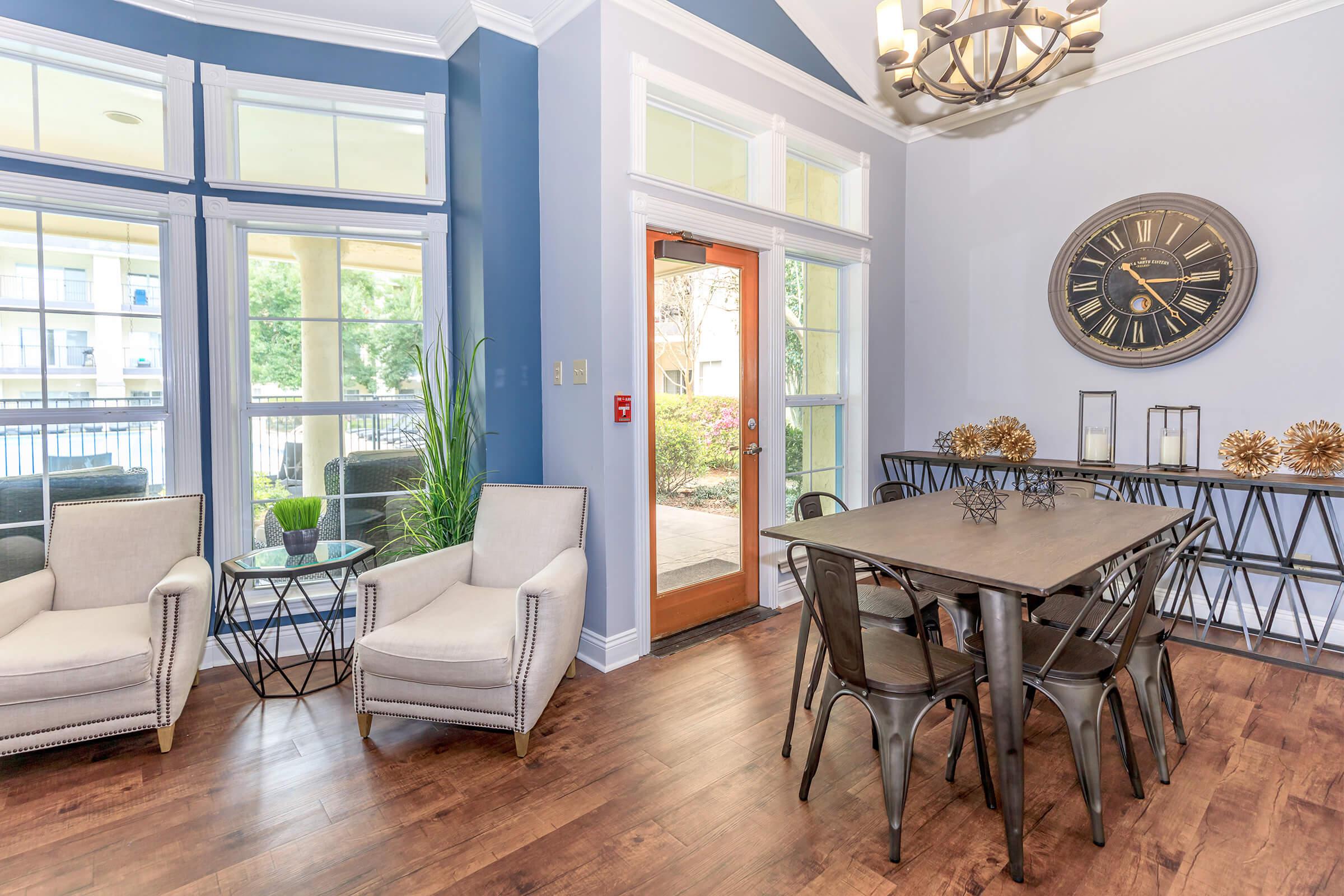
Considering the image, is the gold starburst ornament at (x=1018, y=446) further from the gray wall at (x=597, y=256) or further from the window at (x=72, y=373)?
the window at (x=72, y=373)

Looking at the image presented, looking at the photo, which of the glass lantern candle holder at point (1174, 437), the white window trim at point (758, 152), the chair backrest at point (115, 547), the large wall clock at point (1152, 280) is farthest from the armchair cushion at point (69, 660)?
the large wall clock at point (1152, 280)

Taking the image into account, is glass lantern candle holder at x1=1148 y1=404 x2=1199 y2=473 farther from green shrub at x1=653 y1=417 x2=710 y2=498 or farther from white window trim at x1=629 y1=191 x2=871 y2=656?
green shrub at x1=653 y1=417 x2=710 y2=498

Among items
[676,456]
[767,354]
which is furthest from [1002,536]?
[767,354]

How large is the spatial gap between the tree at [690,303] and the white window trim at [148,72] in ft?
7.52

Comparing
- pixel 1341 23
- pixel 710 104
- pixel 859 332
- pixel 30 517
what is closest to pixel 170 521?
pixel 30 517

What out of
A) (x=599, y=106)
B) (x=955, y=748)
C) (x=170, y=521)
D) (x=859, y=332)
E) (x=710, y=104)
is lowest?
(x=955, y=748)

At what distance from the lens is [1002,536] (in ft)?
7.63

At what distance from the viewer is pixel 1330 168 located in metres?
3.38

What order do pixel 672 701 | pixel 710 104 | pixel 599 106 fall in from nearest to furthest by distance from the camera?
pixel 672 701 < pixel 599 106 < pixel 710 104

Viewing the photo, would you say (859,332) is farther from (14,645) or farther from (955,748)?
(14,645)

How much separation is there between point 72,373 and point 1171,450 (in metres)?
5.52

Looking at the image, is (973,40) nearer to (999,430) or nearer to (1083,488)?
(1083,488)

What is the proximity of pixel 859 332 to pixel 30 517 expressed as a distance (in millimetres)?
4593

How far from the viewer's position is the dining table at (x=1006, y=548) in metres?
1.85
